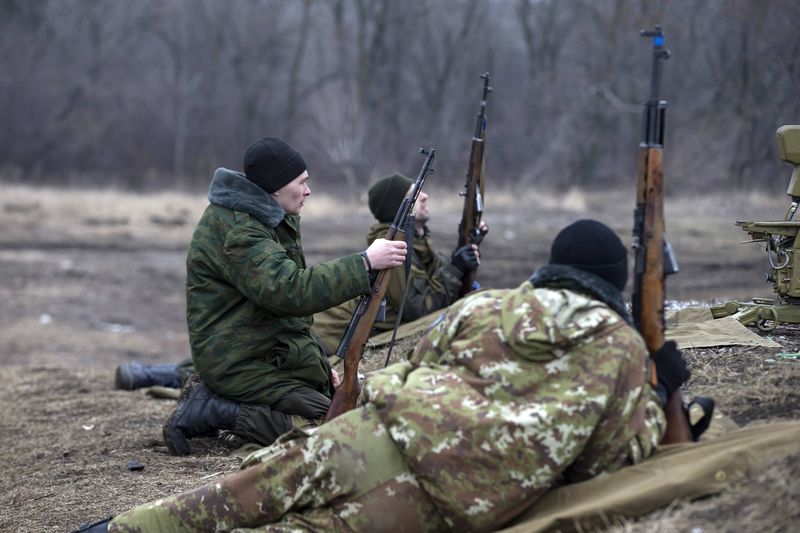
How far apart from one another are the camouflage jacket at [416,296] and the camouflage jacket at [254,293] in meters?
1.69

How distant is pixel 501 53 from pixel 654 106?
39176mm

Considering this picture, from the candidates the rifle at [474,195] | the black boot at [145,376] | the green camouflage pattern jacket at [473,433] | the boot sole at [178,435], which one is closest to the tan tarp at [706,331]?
the rifle at [474,195]

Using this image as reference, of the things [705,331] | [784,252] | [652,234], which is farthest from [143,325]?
[652,234]

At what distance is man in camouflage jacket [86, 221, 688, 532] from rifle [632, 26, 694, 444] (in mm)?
214

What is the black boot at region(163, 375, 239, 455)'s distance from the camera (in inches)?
212

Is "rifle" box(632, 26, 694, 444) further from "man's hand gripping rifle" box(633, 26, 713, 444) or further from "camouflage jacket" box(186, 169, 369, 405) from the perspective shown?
"camouflage jacket" box(186, 169, 369, 405)

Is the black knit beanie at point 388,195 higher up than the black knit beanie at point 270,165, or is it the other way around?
the black knit beanie at point 270,165

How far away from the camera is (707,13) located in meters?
28.4

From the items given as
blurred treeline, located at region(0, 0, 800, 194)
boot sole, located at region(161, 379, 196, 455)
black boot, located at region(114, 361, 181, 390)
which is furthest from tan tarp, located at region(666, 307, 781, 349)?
blurred treeline, located at region(0, 0, 800, 194)

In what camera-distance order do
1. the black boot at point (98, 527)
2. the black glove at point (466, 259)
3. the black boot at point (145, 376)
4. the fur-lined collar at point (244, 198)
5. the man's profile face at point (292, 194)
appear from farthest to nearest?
1. the black boot at point (145, 376)
2. the black glove at point (466, 259)
3. the man's profile face at point (292, 194)
4. the fur-lined collar at point (244, 198)
5. the black boot at point (98, 527)

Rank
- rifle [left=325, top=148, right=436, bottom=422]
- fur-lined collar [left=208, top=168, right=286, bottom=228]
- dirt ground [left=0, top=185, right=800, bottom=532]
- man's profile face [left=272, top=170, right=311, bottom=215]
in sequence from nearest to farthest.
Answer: dirt ground [left=0, top=185, right=800, bottom=532] → rifle [left=325, top=148, right=436, bottom=422] → fur-lined collar [left=208, top=168, right=286, bottom=228] → man's profile face [left=272, top=170, right=311, bottom=215]

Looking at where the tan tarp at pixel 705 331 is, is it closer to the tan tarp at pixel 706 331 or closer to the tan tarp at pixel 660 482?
the tan tarp at pixel 706 331

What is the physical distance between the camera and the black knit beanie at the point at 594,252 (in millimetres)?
3467

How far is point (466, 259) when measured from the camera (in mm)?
7199
